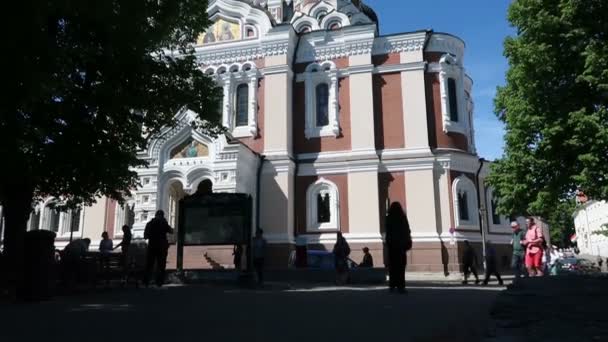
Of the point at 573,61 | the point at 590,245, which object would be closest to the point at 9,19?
the point at 573,61

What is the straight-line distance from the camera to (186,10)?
526 inches

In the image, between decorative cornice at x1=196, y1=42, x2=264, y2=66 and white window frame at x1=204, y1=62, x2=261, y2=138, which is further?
decorative cornice at x1=196, y1=42, x2=264, y2=66

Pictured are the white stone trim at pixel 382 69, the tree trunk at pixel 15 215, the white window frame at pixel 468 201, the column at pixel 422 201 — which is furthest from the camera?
the white stone trim at pixel 382 69

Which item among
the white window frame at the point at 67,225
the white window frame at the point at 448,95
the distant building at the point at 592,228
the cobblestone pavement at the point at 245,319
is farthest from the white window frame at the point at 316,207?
the distant building at the point at 592,228

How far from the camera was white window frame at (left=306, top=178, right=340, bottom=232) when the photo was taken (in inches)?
1037

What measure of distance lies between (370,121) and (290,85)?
5.02 metres

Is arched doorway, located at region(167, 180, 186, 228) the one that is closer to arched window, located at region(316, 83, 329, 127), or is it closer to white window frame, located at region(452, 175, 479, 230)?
arched window, located at region(316, 83, 329, 127)

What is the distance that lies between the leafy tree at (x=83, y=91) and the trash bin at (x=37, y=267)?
709 millimetres

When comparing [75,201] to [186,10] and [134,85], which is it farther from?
[186,10]

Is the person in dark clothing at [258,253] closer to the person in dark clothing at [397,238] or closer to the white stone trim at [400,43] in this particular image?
the person in dark clothing at [397,238]

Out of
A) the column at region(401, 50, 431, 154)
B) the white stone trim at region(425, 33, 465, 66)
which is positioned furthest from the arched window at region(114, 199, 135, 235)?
the white stone trim at region(425, 33, 465, 66)

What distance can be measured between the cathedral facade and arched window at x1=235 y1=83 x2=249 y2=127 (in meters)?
0.06

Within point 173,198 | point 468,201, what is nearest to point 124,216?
point 173,198

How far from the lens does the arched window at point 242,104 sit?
94.1ft
